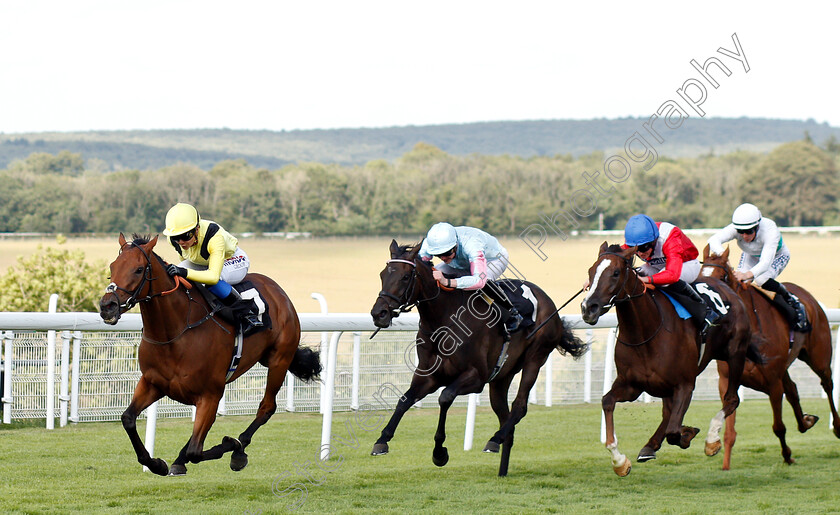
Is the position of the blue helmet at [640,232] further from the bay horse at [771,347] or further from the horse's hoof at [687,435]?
the bay horse at [771,347]

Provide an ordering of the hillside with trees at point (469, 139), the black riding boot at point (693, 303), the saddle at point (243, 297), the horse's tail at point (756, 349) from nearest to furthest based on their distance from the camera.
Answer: the saddle at point (243, 297)
the black riding boot at point (693, 303)
the horse's tail at point (756, 349)
the hillside with trees at point (469, 139)

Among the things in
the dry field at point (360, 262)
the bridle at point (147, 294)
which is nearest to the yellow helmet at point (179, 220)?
the bridle at point (147, 294)

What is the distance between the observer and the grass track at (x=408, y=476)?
5309 mm

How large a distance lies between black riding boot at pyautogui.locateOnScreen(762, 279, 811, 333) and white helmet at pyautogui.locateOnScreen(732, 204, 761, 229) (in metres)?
0.48

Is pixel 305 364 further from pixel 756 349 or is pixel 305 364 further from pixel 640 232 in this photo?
pixel 756 349

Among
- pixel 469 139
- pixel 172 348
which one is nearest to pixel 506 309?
pixel 172 348

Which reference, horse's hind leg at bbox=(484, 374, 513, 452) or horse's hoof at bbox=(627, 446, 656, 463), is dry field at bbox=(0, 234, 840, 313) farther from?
horse's hoof at bbox=(627, 446, 656, 463)

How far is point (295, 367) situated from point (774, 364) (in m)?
3.46

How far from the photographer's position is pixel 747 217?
6.95 m

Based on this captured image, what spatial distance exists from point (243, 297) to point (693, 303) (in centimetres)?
282

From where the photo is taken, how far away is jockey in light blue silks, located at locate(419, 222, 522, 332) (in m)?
5.92

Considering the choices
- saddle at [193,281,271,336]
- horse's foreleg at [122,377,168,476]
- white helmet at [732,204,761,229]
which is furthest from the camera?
white helmet at [732,204,761,229]

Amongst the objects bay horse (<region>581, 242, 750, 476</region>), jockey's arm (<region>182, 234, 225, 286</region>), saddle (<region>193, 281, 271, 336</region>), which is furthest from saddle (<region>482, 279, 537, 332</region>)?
jockey's arm (<region>182, 234, 225, 286</region>)

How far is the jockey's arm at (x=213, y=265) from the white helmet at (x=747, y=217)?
3.67 metres
